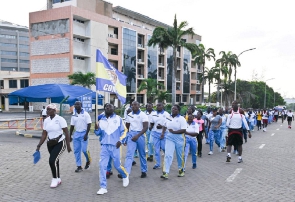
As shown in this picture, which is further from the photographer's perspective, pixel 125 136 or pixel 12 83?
pixel 12 83

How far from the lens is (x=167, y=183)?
6.67 metres

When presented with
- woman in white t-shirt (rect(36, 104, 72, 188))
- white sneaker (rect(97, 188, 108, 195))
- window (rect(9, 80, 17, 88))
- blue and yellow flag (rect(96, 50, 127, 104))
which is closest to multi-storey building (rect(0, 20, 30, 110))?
window (rect(9, 80, 17, 88))

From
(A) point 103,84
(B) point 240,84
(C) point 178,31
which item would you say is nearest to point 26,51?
(B) point 240,84

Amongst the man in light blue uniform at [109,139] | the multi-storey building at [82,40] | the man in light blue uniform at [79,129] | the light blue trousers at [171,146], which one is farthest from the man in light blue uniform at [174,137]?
the multi-storey building at [82,40]

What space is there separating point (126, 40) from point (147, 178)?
44056mm

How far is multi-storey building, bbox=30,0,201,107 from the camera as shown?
4041 cm

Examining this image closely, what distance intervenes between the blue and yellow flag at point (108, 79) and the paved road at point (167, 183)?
7.96 feet

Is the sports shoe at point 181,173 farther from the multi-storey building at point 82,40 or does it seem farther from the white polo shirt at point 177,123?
the multi-storey building at point 82,40

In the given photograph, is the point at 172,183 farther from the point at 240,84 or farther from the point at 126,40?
the point at 240,84

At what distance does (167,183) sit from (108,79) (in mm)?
4689

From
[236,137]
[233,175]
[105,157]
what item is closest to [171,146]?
[105,157]

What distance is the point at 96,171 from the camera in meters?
7.82

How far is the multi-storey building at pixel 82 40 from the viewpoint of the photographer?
40406mm

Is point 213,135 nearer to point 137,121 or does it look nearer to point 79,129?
point 137,121
